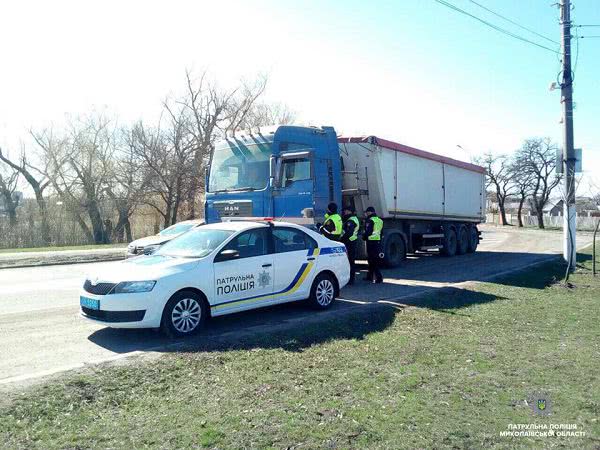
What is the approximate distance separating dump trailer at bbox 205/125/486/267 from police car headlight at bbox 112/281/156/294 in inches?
211

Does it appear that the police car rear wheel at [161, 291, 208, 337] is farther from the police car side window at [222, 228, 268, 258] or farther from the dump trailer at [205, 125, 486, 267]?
the dump trailer at [205, 125, 486, 267]

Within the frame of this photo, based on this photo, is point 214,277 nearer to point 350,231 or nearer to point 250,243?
point 250,243

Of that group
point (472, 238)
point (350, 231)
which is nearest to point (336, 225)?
point (350, 231)

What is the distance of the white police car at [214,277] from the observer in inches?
259

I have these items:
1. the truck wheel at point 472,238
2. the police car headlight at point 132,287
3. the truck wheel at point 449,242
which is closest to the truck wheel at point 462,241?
the truck wheel at point 472,238

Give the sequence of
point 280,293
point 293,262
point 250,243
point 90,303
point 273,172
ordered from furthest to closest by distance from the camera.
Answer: point 273,172 < point 293,262 < point 280,293 < point 250,243 < point 90,303

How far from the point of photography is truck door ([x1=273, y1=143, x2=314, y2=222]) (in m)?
11.7

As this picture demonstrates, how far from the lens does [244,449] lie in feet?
11.6

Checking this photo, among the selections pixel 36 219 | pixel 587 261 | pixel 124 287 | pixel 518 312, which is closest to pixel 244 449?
pixel 124 287

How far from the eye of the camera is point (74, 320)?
791 centimetres

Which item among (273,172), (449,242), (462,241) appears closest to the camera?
(273,172)

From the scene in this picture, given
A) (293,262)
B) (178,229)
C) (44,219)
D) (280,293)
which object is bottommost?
(280,293)

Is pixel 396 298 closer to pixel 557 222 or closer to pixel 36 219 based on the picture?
pixel 36 219

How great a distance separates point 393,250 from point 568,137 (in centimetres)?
582
